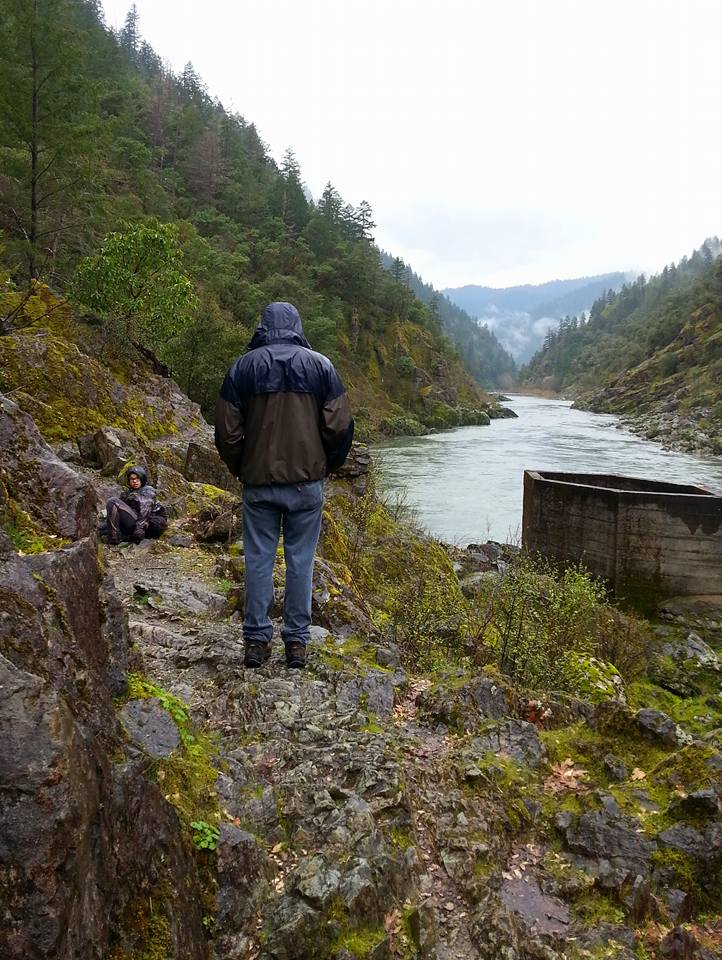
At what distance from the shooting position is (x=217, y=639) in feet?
16.8

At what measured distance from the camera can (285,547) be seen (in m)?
4.58

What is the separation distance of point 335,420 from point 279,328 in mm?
788

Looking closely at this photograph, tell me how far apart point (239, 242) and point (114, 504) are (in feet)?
189

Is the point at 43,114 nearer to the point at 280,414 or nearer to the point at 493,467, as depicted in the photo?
the point at 280,414

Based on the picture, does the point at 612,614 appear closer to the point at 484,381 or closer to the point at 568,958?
the point at 568,958

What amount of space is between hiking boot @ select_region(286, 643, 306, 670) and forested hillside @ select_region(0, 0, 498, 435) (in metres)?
3.54

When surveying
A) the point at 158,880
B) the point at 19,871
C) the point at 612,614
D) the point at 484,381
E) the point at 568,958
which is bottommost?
the point at 612,614

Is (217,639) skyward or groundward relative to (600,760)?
skyward

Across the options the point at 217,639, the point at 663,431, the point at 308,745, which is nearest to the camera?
the point at 308,745

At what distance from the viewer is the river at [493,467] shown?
25.7m

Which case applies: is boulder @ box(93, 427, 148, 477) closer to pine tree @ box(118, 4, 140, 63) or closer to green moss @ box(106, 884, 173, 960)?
green moss @ box(106, 884, 173, 960)

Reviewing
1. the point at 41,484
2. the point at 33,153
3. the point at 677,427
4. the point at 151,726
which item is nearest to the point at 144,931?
the point at 151,726

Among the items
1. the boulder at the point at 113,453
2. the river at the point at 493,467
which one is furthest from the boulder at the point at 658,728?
the river at the point at 493,467

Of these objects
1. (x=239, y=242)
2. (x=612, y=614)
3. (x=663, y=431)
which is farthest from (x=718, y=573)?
(x=239, y=242)
